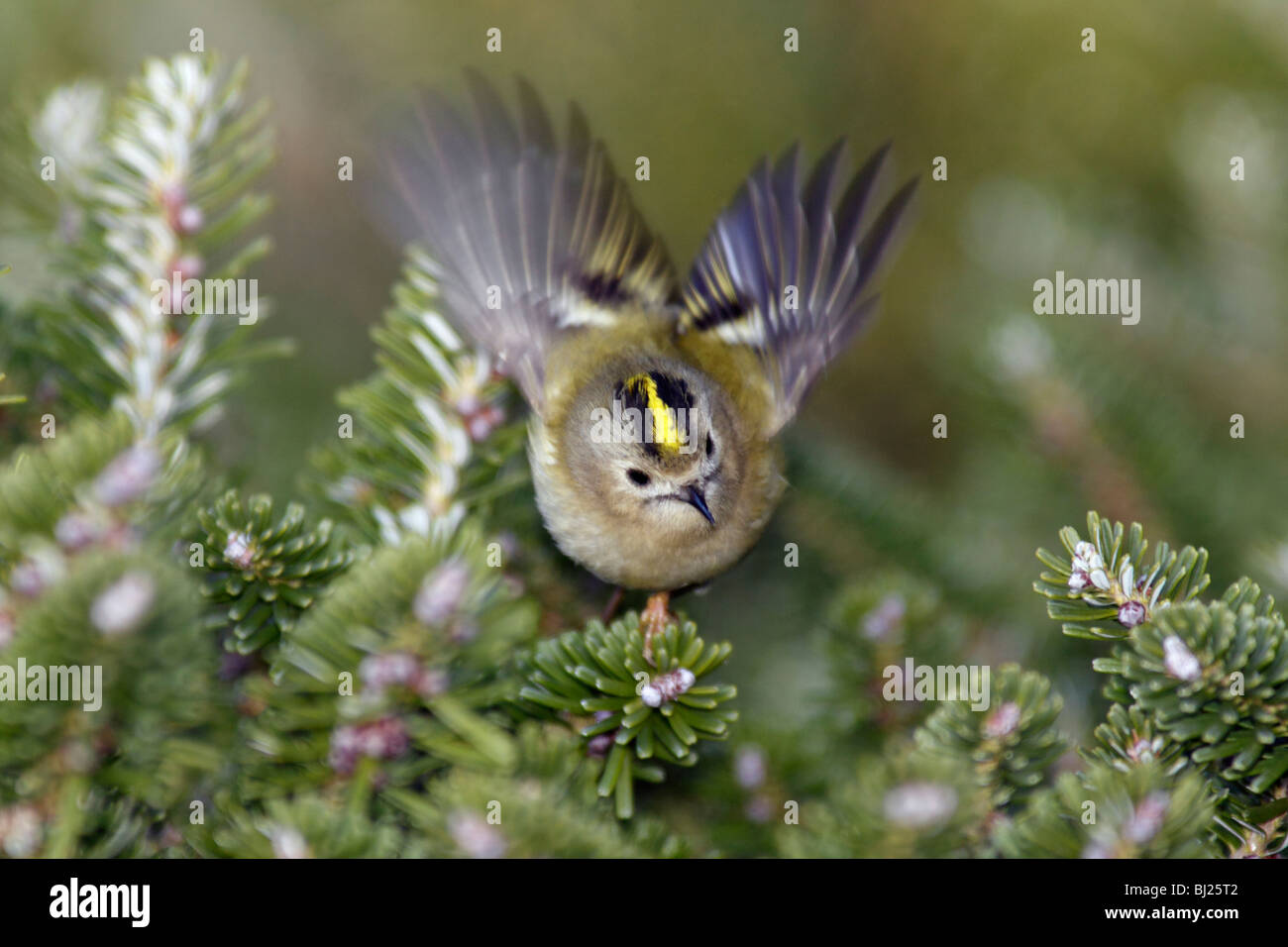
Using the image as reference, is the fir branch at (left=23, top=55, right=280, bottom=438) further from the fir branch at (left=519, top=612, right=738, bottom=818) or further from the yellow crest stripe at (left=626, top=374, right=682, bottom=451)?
the yellow crest stripe at (left=626, top=374, right=682, bottom=451)

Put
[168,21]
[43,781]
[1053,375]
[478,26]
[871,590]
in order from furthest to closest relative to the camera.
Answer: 1. [478,26]
2. [168,21]
3. [1053,375]
4. [871,590]
5. [43,781]

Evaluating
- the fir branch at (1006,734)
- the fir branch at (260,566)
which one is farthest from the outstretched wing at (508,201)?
the fir branch at (1006,734)

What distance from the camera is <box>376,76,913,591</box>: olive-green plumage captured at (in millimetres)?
1917

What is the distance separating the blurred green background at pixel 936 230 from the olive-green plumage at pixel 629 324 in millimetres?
171

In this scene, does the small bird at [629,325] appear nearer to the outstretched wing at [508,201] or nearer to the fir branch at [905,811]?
the outstretched wing at [508,201]

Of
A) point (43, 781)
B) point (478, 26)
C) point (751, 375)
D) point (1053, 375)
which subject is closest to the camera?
point (43, 781)

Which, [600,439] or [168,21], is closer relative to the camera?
[600,439]

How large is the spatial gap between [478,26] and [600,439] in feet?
4.88

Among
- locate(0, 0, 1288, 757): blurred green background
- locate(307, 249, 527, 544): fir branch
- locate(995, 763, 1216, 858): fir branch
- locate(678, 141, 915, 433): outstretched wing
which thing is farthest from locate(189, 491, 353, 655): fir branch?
locate(678, 141, 915, 433): outstretched wing

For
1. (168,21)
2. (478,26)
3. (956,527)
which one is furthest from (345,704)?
(478,26)

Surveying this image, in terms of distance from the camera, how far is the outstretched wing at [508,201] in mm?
1896

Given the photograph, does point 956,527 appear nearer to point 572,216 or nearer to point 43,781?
point 572,216

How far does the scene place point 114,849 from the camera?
1.03 m
